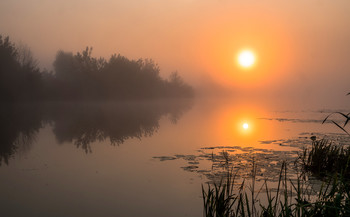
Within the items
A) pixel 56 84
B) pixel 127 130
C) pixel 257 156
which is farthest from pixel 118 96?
pixel 257 156

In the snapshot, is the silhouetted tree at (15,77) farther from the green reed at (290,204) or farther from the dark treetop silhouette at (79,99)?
the green reed at (290,204)

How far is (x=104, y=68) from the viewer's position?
234 feet

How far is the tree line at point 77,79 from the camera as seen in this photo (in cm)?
4300

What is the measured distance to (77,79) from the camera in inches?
2474

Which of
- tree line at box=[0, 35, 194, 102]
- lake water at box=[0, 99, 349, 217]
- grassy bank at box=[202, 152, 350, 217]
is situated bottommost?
lake water at box=[0, 99, 349, 217]

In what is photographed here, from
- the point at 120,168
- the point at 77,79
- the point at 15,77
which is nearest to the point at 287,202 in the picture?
the point at 120,168

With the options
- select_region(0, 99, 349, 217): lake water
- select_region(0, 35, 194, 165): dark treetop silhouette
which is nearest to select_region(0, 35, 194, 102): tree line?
select_region(0, 35, 194, 165): dark treetop silhouette

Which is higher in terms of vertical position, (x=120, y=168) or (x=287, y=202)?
(x=287, y=202)

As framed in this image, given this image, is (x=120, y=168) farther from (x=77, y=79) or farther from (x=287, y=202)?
(x=77, y=79)

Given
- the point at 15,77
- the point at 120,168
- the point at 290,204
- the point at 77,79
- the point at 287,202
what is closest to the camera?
the point at 287,202

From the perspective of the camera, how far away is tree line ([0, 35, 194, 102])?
43000 mm

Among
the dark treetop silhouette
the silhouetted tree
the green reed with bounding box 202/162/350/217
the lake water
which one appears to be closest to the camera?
the green reed with bounding box 202/162/350/217

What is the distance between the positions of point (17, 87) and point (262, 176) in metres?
40.8

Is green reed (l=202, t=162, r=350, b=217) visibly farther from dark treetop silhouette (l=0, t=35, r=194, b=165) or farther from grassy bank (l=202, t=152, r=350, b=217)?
dark treetop silhouette (l=0, t=35, r=194, b=165)
